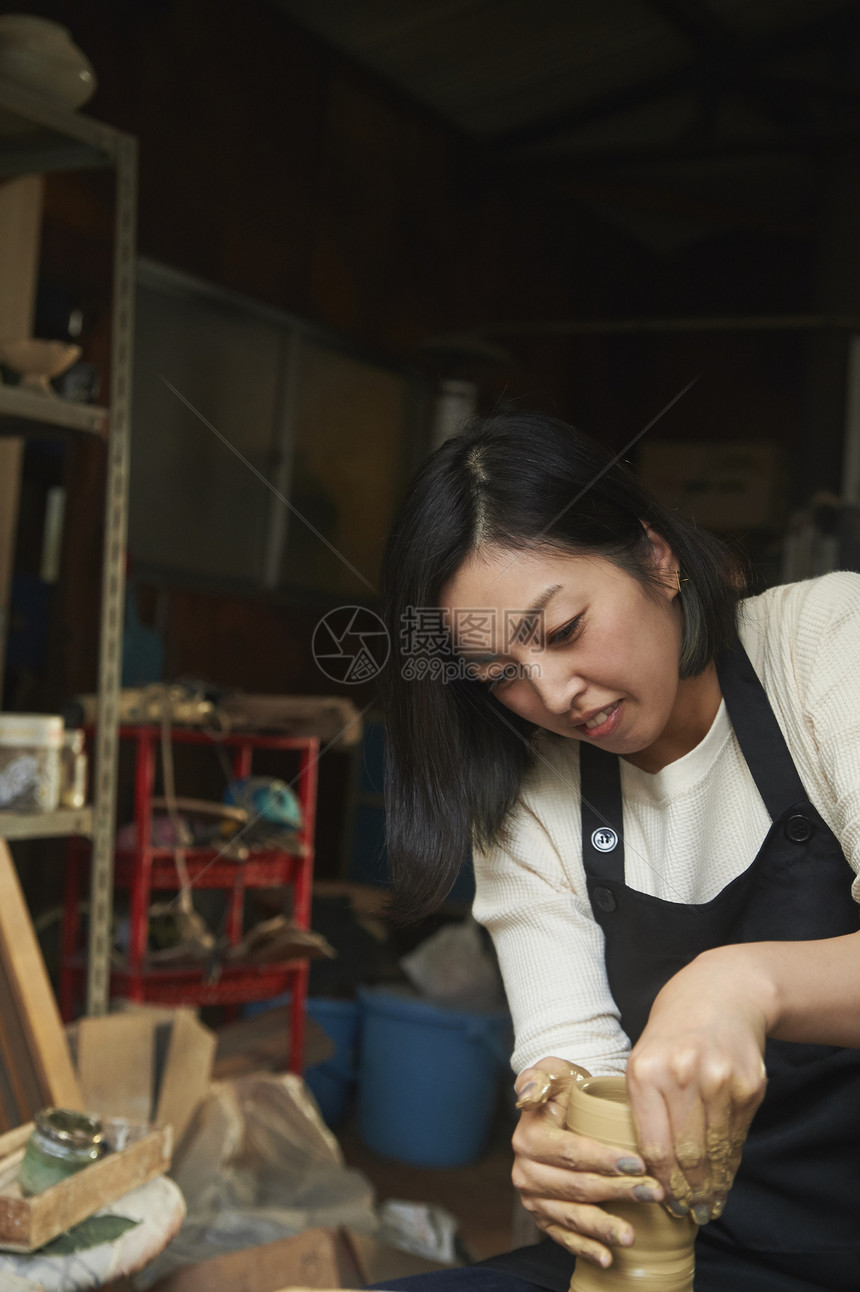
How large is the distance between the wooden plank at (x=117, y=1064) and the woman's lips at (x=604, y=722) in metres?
1.16

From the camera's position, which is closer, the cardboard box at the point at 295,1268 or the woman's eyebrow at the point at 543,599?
the woman's eyebrow at the point at 543,599

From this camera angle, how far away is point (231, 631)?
3.62 meters

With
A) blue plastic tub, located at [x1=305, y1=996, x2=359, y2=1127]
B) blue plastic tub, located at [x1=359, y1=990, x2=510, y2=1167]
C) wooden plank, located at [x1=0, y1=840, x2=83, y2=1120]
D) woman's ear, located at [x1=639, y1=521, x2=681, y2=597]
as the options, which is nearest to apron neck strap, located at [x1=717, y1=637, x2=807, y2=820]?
woman's ear, located at [x1=639, y1=521, x2=681, y2=597]

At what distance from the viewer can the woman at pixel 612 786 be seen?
3.35 ft

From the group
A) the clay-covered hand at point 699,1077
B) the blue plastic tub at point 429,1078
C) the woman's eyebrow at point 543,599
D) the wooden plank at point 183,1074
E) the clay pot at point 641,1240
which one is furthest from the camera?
the blue plastic tub at point 429,1078

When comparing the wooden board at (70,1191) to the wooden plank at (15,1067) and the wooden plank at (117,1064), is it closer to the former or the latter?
the wooden plank at (15,1067)

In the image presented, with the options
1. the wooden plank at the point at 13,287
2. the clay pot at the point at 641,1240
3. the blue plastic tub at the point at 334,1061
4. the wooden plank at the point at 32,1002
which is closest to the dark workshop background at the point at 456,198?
the wooden plank at the point at 13,287

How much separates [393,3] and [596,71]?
0.95m

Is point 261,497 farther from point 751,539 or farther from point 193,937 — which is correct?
point 751,539

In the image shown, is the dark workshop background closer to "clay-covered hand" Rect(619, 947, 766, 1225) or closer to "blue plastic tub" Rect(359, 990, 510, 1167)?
"blue plastic tub" Rect(359, 990, 510, 1167)

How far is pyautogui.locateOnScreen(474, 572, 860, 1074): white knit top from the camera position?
1076mm

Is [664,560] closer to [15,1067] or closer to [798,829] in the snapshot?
[798,829]

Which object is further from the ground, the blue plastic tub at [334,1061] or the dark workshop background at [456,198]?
the dark workshop background at [456,198]

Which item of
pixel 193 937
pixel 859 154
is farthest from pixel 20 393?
pixel 859 154
